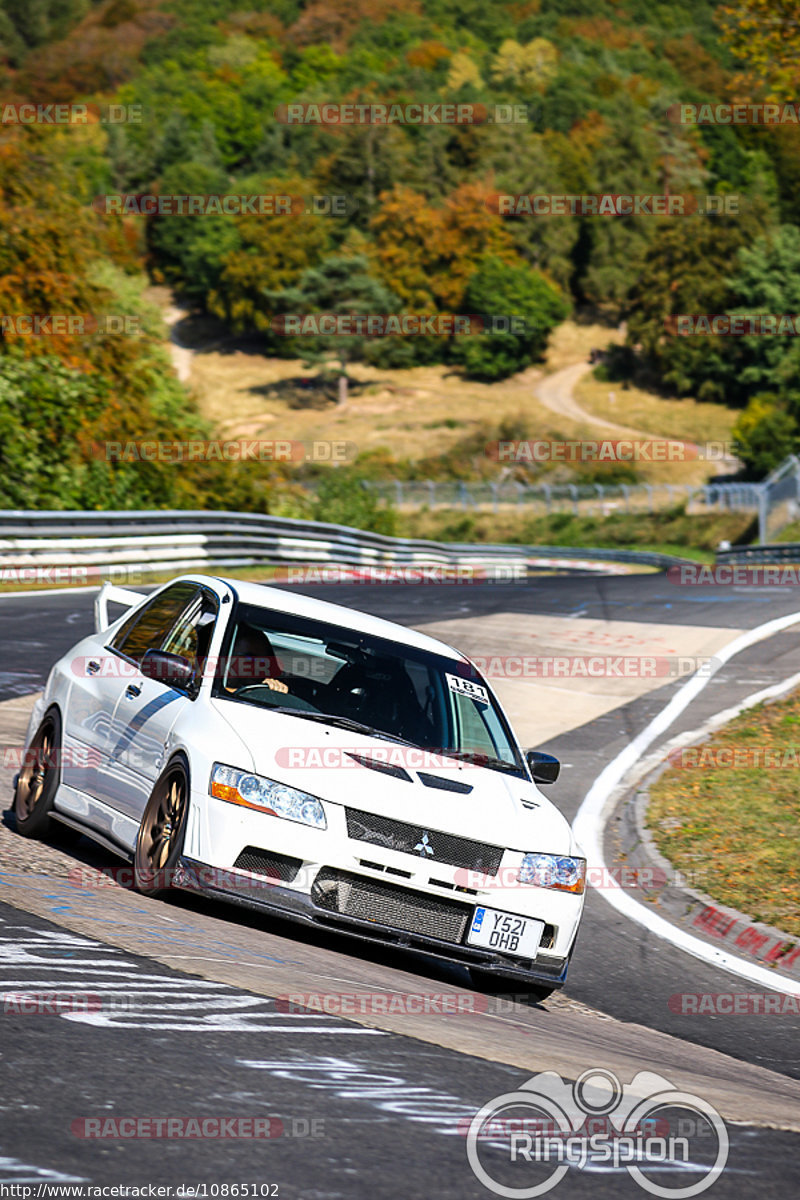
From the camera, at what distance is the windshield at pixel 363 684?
7.63 metres

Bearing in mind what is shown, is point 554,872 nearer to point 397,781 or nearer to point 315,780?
point 397,781

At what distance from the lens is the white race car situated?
21.7ft

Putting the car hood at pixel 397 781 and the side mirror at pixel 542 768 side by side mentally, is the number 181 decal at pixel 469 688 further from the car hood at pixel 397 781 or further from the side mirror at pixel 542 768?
the car hood at pixel 397 781

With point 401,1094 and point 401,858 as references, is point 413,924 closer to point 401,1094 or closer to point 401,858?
point 401,858

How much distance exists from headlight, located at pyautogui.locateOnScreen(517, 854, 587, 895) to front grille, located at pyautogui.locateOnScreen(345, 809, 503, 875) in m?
0.26

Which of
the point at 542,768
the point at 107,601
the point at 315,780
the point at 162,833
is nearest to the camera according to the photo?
the point at 315,780

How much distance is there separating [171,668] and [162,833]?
32.8 inches

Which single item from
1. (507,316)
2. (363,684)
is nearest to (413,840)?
(363,684)

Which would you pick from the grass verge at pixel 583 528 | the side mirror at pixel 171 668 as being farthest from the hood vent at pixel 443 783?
the grass verge at pixel 583 528

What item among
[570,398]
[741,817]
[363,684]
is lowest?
[570,398]

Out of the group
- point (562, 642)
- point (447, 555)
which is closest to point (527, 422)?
point (447, 555)

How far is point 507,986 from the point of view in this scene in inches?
284

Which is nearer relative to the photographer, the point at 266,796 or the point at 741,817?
the point at 266,796

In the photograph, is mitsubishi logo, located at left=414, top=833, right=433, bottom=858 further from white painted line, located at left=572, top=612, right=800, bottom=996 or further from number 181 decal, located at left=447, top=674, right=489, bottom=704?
white painted line, located at left=572, top=612, right=800, bottom=996
